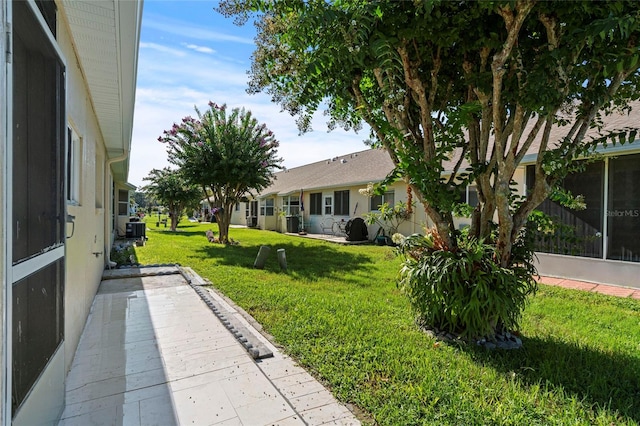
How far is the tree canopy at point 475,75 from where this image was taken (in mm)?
3033

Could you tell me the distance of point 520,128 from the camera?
3.62 meters

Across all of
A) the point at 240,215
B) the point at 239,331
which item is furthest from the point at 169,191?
the point at 239,331

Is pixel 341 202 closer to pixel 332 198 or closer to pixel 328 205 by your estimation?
pixel 332 198

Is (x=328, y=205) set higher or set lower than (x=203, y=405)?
higher

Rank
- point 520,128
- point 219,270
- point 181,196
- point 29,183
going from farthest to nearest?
point 181,196 < point 219,270 < point 520,128 < point 29,183

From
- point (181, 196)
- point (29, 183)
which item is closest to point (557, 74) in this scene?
point (29, 183)

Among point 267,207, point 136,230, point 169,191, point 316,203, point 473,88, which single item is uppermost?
point 473,88

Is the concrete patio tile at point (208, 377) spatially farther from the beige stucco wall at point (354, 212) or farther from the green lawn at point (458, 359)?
the beige stucco wall at point (354, 212)

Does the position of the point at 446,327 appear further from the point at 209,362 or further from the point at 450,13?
the point at 450,13

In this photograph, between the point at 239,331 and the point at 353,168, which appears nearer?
the point at 239,331

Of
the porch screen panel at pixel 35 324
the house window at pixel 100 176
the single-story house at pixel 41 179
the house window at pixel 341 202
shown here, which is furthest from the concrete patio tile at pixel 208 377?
the house window at pixel 341 202

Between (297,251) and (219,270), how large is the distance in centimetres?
424

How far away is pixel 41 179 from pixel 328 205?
17070 mm

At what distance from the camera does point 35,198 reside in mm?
1988
